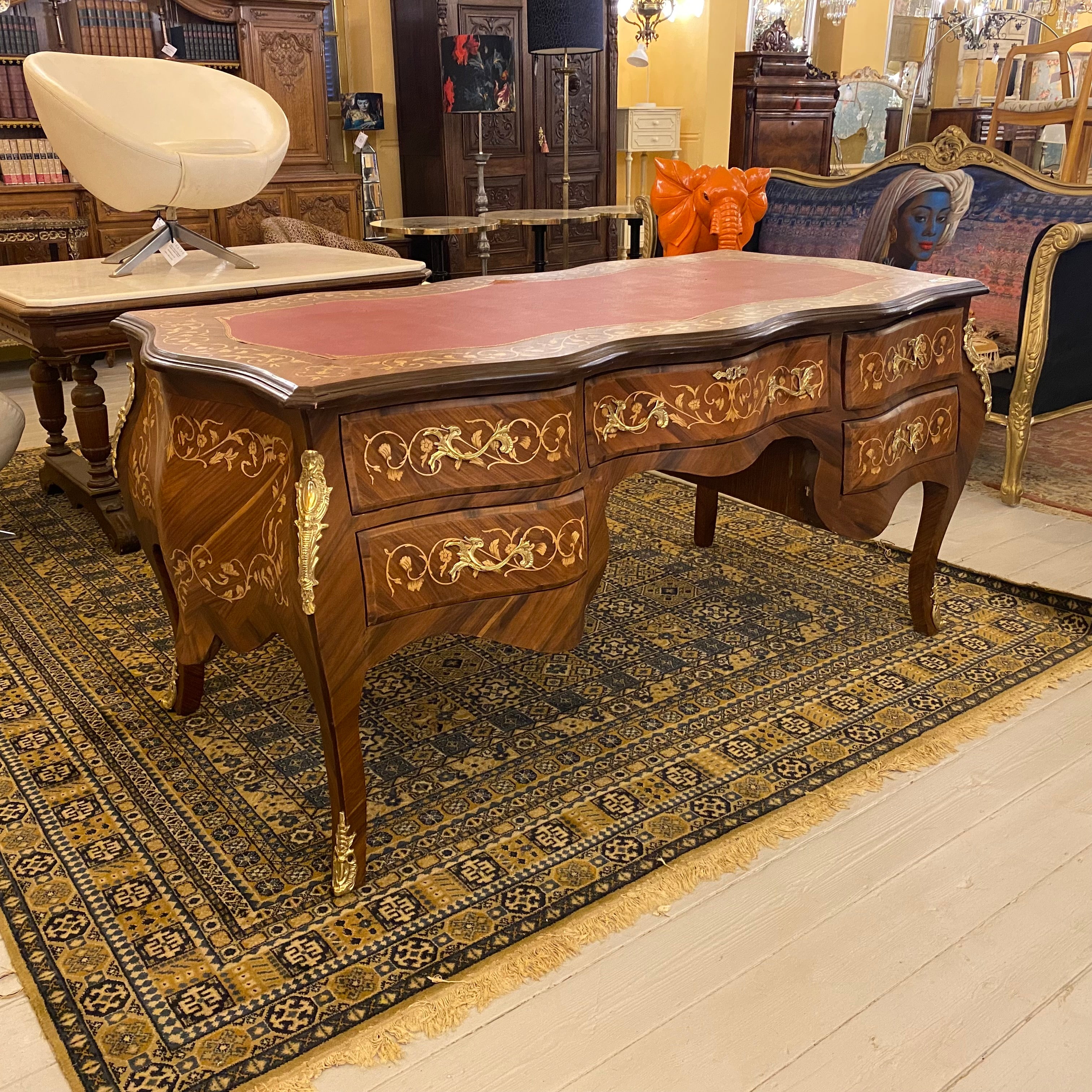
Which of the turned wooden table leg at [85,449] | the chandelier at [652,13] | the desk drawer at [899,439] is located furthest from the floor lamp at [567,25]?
the chandelier at [652,13]

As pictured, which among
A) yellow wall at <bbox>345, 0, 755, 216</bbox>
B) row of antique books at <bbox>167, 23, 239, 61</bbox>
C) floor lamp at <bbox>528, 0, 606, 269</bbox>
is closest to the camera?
floor lamp at <bbox>528, 0, 606, 269</bbox>

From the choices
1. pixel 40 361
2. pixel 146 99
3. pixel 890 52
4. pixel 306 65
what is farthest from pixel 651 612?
pixel 890 52

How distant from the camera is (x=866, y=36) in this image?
10.3 meters

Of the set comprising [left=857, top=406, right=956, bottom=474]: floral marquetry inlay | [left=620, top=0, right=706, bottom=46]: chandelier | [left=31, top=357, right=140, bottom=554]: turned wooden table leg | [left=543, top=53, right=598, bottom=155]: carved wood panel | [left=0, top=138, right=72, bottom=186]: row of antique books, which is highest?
[left=620, top=0, right=706, bottom=46]: chandelier

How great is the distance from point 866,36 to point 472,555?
10.7 meters

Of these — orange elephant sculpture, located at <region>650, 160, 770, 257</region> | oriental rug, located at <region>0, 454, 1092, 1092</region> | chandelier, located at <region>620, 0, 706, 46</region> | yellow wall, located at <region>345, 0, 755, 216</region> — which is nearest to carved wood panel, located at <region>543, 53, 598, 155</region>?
chandelier, located at <region>620, 0, 706, 46</region>

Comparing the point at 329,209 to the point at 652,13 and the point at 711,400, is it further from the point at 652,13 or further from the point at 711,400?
the point at 711,400

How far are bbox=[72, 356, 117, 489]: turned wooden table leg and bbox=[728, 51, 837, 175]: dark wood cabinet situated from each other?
714 centimetres

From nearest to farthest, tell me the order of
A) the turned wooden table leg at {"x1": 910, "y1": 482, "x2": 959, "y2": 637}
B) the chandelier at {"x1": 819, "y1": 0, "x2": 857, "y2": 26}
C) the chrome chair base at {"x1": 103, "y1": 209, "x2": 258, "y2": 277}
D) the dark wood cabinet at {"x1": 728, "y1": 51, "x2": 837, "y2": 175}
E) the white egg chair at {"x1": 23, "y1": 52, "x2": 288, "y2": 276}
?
the turned wooden table leg at {"x1": 910, "y1": 482, "x2": 959, "y2": 637}, the white egg chair at {"x1": 23, "y1": 52, "x2": 288, "y2": 276}, the chrome chair base at {"x1": 103, "y1": 209, "x2": 258, "y2": 277}, the chandelier at {"x1": 819, "y1": 0, "x2": 857, "y2": 26}, the dark wood cabinet at {"x1": 728, "y1": 51, "x2": 837, "y2": 175}

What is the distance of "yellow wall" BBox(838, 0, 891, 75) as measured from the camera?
1016 cm

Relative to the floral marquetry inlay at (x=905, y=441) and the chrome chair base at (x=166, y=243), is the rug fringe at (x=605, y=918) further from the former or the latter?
the chrome chair base at (x=166, y=243)

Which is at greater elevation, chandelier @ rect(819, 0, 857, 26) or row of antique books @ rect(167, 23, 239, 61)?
chandelier @ rect(819, 0, 857, 26)

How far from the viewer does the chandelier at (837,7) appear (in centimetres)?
855

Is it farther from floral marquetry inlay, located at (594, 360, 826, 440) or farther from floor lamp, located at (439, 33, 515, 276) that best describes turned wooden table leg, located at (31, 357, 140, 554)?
floor lamp, located at (439, 33, 515, 276)
